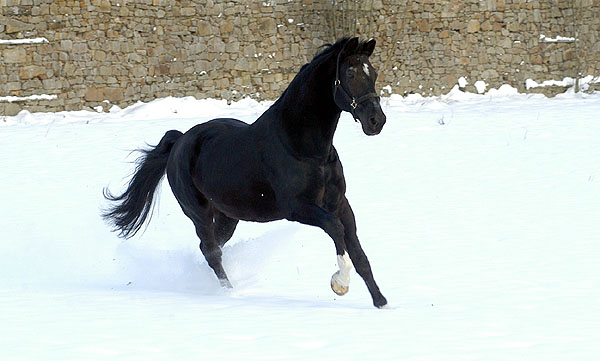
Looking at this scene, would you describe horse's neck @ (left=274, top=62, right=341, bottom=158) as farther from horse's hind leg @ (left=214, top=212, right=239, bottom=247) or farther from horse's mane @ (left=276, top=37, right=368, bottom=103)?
horse's hind leg @ (left=214, top=212, right=239, bottom=247)

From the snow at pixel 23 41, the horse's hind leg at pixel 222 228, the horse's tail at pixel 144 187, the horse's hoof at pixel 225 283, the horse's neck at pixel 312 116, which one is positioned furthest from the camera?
the snow at pixel 23 41

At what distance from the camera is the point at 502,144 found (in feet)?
42.1

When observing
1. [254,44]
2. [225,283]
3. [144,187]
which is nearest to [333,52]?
[225,283]

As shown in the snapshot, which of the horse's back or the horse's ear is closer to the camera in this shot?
the horse's ear

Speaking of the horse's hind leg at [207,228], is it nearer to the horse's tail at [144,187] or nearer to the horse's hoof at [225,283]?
the horse's hoof at [225,283]

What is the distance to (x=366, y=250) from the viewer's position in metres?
8.51

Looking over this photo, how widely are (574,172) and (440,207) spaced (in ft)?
6.32

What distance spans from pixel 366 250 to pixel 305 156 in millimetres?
2621

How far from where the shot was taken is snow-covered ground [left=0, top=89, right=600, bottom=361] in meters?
4.90

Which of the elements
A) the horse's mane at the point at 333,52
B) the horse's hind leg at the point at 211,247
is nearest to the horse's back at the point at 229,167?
the horse's hind leg at the point at 211,247

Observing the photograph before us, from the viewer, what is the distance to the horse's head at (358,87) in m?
5.62

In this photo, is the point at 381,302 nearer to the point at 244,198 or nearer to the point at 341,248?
the point at 341,248

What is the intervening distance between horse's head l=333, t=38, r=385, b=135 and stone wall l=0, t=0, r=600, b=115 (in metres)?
11.7

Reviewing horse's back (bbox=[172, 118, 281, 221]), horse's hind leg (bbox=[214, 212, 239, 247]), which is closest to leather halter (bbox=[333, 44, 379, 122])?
horse's back (bbox=[172, 118, 281, 221])
